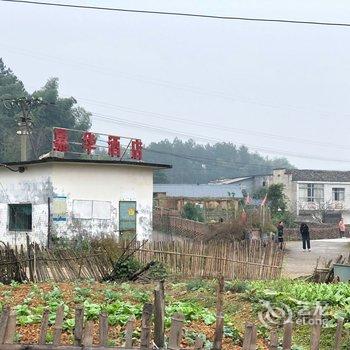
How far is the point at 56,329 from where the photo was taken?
5.28 metres

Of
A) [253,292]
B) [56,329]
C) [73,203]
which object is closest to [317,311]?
[253,292]

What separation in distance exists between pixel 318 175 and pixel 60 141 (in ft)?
148

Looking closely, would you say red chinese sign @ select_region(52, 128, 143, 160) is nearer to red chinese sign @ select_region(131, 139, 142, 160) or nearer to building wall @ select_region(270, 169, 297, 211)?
red chinese sign @ select_region(131, 139, 142, 160)

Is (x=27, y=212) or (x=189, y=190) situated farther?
(x=189, y=190)

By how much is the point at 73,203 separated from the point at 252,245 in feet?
27.9

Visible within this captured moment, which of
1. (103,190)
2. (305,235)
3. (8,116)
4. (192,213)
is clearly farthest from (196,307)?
(8,116)

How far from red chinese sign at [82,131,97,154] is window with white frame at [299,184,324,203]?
4219 cm

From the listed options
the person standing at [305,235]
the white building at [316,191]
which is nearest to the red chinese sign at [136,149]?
the person standing at [305,235]

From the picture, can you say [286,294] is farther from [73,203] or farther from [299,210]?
[299,210]

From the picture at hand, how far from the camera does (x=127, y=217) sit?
2423cm

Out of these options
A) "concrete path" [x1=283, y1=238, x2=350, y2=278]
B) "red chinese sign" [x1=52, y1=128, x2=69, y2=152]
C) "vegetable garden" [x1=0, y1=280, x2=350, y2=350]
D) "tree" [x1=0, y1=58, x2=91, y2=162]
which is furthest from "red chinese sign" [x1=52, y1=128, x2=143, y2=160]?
"tree" [x1=0, y1=58, x2=91, y2=162]

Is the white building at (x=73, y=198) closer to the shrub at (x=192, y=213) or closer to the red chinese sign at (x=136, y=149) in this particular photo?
the red chinese sign at (x=136, y=149)

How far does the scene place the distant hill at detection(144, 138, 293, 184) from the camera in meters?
110

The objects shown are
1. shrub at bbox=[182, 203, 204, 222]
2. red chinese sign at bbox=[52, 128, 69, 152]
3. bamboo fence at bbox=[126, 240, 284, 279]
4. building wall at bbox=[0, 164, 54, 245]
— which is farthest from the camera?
shrub at bbox=[182, 203, 204, 222]
